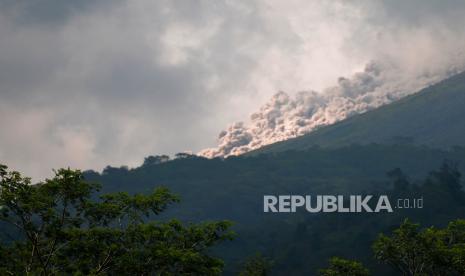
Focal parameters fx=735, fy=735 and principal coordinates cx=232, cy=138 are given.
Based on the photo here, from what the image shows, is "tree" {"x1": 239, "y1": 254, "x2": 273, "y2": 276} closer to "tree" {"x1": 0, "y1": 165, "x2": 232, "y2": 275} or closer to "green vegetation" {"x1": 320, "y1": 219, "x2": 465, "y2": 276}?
"green vegetation" {"x1": 320, "y1": 219, "x2": 465, "y2": 276}

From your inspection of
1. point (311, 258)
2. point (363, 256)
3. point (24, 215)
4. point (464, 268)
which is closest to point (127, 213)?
point (24, 215)

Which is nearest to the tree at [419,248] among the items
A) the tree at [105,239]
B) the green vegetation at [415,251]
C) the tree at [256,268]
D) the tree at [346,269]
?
the green vegetation at [415,251]

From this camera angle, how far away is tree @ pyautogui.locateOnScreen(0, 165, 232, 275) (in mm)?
39938

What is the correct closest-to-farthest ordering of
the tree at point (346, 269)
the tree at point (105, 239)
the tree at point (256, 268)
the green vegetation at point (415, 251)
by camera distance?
the tree at point (105, 239) < the green vegetation at point (415, 251) < the tree at point (346, 269) < the tree at point (256, 268)

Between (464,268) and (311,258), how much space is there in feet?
445

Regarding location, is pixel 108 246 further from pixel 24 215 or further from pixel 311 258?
pixel 311 258

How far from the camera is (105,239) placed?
42156 mm

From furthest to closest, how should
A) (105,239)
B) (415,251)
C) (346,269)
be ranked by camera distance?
(346,269) → (415,251) → (105,239)

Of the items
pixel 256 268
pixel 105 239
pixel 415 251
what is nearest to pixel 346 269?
pixel 415 251

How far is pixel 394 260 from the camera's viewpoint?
55406mm

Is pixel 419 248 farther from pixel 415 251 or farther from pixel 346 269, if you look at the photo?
pixel 346 269

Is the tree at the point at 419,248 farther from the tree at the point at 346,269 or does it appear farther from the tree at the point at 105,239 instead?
the tree at the point at 105,239

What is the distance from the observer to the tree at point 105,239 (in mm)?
39938

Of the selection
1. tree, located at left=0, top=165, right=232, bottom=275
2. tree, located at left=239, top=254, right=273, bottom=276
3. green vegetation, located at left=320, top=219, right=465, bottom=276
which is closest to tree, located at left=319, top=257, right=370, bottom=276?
green vegetation, located at left=320, top=219, right=465, bottom=276
